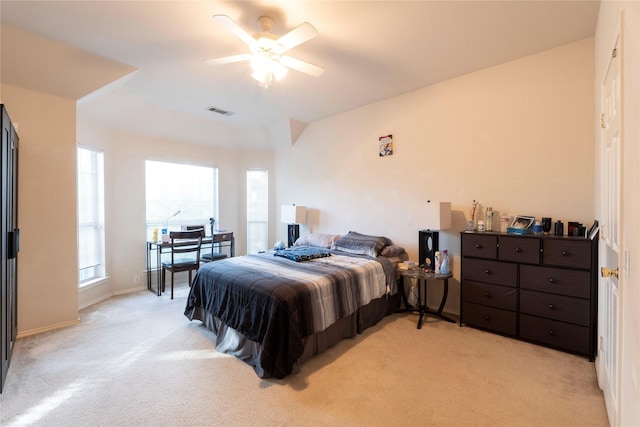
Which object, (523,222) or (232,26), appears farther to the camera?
(523,222)

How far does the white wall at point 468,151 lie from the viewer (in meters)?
2.57

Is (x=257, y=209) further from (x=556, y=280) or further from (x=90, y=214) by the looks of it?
(x=556, y=280)

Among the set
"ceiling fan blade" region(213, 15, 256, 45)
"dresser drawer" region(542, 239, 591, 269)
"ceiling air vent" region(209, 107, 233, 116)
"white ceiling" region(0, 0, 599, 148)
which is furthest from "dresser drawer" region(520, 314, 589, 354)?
"ceiling air vent" region(209, 107, 233, 116)

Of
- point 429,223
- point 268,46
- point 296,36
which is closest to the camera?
point 296,36

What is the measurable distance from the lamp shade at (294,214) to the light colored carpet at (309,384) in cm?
222

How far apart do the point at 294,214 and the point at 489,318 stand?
9.42 ft

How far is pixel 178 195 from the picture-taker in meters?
4.82

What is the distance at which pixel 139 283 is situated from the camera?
4305mm

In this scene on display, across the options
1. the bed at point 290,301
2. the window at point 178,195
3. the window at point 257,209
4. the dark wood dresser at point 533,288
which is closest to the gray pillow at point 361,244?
the bed at point 290,301

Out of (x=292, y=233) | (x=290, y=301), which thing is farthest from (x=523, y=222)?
(x=292, y=233)

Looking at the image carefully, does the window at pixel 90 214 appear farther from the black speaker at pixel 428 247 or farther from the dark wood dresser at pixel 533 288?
the dark wood dresser at pixel 533 288

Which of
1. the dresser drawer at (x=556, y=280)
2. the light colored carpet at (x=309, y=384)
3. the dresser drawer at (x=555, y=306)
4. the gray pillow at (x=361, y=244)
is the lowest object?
the light colored carpet at (x=309, y=384)

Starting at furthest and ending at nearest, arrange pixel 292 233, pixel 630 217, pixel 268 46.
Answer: pixel 292 233, pixel 268 46, pixel 630 217

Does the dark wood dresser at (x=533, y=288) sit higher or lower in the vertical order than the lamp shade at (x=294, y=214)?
lower
